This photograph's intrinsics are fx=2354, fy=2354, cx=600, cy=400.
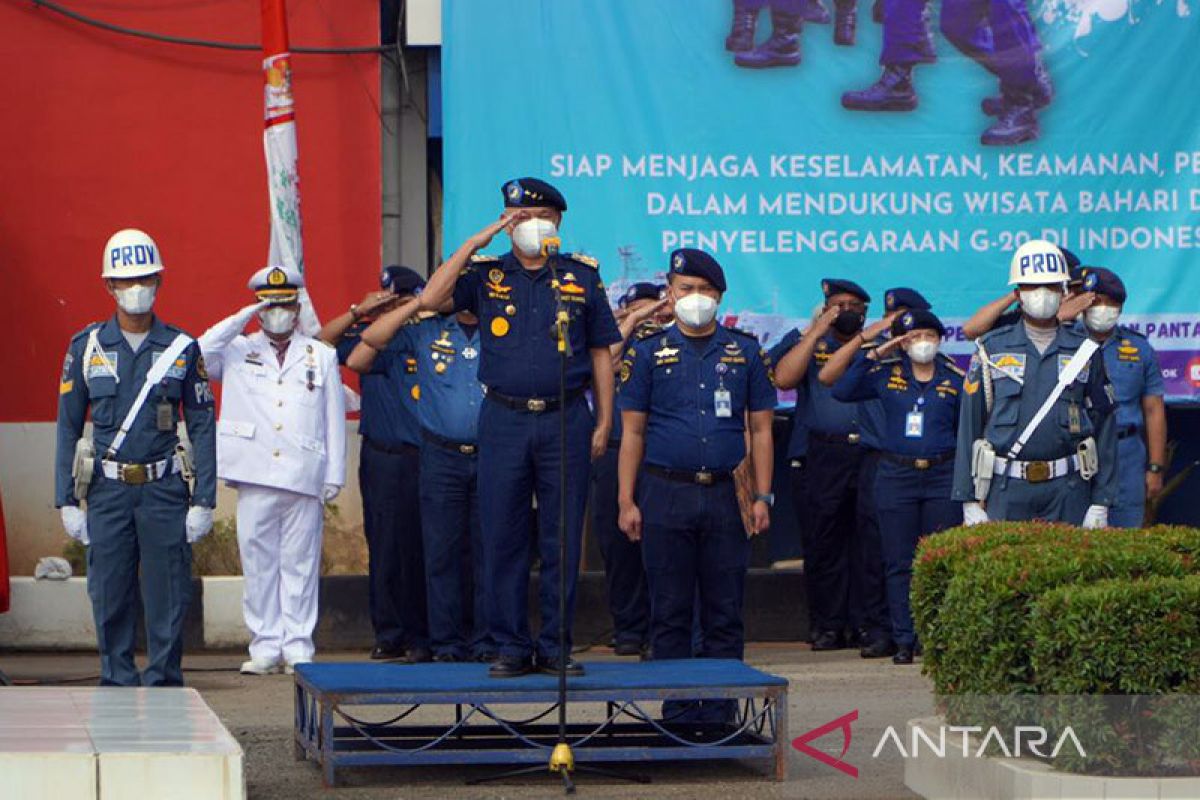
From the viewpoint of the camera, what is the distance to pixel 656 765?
10203 millimetres

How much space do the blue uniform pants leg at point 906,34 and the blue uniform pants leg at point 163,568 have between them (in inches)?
242

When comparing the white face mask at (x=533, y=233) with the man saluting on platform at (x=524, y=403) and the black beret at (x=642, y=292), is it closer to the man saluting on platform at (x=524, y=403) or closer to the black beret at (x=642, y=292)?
the man saluting on platform at (x=524, y=403)

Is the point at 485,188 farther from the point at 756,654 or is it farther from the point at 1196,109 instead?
the point at 1196,109

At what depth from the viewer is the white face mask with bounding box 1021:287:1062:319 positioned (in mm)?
11656

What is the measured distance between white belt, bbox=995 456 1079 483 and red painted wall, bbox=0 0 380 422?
560 centimetres

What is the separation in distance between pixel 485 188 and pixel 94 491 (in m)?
4.29

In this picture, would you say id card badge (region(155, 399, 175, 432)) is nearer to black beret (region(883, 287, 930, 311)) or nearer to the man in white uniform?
the man in white uniform

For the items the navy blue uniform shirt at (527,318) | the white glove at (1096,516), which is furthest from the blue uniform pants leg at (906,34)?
the navy blue uniform shirt at (527,318)

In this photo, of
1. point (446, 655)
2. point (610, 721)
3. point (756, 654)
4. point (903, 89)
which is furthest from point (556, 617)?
point (903, 89)

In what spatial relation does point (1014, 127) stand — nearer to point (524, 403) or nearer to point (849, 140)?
point (849, 140)

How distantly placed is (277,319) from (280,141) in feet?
6.48

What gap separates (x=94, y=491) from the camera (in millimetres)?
11375

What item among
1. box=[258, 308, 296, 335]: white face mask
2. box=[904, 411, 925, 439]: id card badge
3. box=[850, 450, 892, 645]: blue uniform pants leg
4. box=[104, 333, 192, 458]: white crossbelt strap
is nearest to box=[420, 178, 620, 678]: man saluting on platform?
box=[104, 333, 192, 458]: white crossbelt strap

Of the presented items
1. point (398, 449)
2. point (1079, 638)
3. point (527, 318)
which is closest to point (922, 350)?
point (398, 449)
